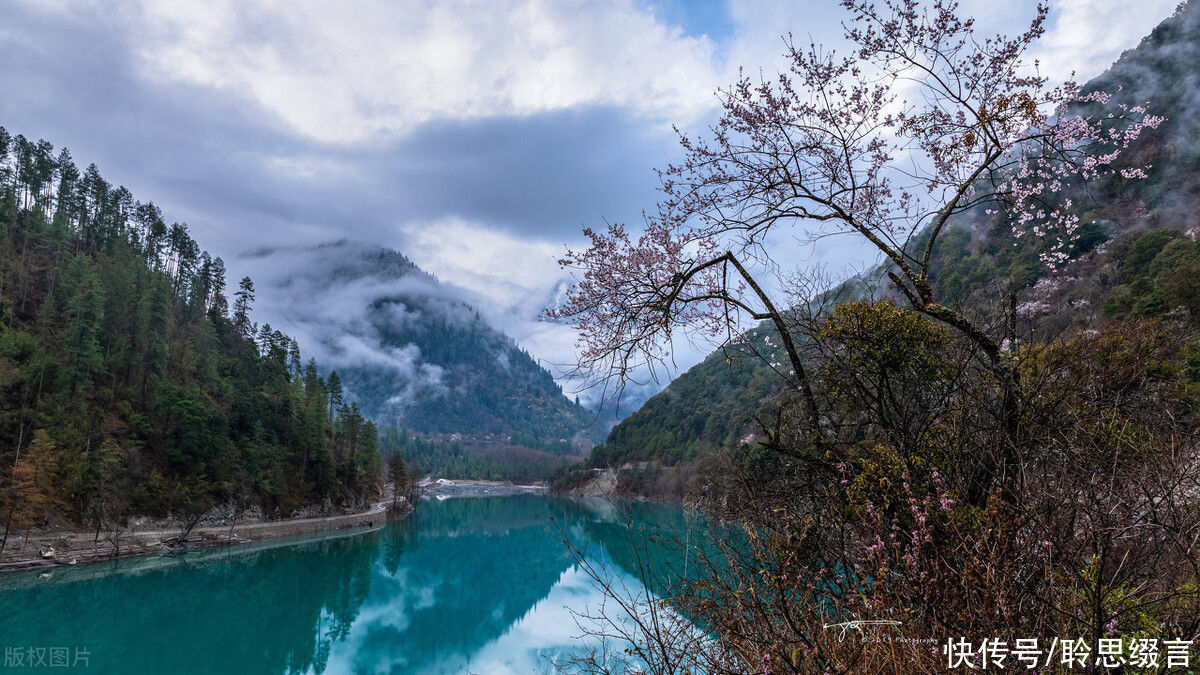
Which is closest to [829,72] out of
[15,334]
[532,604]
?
[532,604]

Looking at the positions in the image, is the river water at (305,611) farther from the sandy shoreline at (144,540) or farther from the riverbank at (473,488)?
the riverbank at (473,488)

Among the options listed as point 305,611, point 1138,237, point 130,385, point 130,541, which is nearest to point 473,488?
point 130,385

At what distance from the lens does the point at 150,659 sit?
604 inches

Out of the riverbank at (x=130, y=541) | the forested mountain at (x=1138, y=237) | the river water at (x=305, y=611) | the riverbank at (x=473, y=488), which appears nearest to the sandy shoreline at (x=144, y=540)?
the riverbank at (x=130, y=541)

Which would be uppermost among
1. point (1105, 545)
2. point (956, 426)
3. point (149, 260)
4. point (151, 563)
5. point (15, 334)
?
point (149, 260)

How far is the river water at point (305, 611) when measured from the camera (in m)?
16.2

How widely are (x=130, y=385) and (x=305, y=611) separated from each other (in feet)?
79.1

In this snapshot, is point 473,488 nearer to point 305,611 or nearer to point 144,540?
point 144,540

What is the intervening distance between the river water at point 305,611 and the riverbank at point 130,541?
3.84ft

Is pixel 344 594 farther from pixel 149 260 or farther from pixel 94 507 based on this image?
pixel 149 260

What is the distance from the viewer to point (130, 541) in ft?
93.1

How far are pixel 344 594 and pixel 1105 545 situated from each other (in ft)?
96.4

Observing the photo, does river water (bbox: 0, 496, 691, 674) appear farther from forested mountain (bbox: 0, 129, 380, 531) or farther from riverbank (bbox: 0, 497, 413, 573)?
forested mountain (bbox: 0, 129, 380, 531)

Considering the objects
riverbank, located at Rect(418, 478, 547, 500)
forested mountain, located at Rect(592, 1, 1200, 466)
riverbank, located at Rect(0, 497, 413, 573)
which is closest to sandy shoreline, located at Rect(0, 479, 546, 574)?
riverbank, located at Rect(0, 497, 413, 573)
